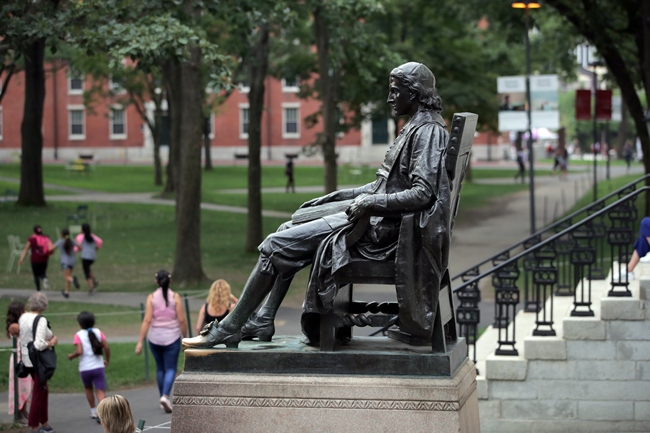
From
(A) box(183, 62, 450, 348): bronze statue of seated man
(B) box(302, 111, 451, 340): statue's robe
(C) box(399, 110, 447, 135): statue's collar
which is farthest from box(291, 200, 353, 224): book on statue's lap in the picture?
(C) box(399, 110, 447, 135): statue's collar

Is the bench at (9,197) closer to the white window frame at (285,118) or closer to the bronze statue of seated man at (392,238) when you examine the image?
the white window frame at (285,118)

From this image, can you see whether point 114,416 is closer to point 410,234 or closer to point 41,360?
point 410,234

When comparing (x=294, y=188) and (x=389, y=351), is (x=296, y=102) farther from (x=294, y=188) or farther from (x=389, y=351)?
(x=389, y=351)

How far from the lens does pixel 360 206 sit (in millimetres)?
7312

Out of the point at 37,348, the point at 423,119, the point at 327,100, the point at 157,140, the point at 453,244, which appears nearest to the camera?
the point at 423,119

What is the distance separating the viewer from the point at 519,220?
35.4 m

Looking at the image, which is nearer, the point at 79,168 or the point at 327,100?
the point at 327,100

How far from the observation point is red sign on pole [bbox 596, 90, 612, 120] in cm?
3234

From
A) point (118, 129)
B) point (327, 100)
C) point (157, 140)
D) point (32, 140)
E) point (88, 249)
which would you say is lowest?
point (88, 249)

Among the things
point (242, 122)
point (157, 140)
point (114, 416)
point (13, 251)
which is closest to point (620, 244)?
point (114, 416)

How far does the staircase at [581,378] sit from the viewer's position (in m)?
11.6

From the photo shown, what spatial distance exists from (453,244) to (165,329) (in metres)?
17.8


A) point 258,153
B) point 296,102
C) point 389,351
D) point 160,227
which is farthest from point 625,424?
point 296,102

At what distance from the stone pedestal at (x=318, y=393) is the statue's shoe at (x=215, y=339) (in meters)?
0.10
